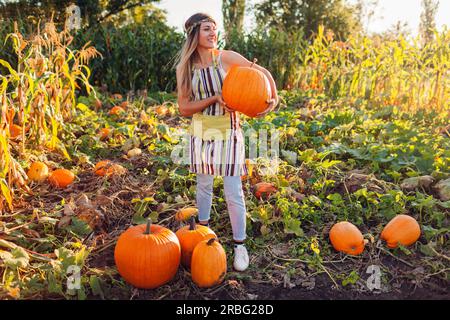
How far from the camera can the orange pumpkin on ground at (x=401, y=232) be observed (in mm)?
2865

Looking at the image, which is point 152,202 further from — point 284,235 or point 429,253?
point 429,253

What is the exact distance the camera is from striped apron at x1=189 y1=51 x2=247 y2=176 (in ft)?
8.65

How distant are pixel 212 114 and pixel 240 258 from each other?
84 cm

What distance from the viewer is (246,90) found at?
2.53m

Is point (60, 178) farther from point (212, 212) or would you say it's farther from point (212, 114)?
point (212, 114)

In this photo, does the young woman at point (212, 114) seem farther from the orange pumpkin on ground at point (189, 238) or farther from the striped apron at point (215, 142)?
the orange pumpkin on ground at point (189, 238)

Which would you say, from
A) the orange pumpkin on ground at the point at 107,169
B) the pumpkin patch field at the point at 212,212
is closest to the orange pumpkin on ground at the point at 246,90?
the pumpkin patch field at the point at 212,212

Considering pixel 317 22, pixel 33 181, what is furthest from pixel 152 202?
pixel 317 22

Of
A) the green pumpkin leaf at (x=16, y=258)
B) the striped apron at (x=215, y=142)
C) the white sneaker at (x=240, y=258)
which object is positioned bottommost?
the white sneaker at (x=240, y=258)

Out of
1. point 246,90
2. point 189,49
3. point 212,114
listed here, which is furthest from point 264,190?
point 189,49

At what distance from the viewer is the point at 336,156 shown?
4152 millimetres

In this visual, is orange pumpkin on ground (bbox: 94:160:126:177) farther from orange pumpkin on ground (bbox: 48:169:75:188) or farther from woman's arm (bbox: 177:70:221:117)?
woman's arm (bbox: 177:70:221:117)

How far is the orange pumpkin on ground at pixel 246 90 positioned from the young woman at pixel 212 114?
6cm

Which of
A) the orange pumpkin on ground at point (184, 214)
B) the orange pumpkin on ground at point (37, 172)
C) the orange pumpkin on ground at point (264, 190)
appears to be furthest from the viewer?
the orange pumpkin on ground at point (37, 172)
